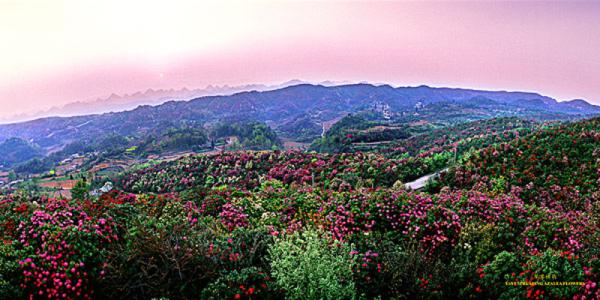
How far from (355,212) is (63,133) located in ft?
682

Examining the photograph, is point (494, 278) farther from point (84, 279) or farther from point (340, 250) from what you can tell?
point (84, 279)

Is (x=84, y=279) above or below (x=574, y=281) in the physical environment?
below

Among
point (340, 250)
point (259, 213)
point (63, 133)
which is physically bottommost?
point (63, 133)

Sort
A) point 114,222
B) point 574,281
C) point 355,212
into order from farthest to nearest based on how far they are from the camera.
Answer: point 355,212, point 114,222, point 574,281

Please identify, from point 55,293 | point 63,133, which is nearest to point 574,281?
point 55,293

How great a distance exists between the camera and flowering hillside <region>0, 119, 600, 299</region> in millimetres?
3787

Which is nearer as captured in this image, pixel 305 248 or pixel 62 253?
pixel 62 253

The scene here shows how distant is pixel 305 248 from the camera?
4703 mm

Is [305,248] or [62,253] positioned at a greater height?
[62,253]

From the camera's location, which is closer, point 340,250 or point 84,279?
point 84,279

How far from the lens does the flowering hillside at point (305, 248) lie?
379cm

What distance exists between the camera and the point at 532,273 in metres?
3.74

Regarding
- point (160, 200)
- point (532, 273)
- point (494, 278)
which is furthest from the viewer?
point (160, 200)

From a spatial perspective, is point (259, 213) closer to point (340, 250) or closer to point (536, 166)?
point (340, 250)
